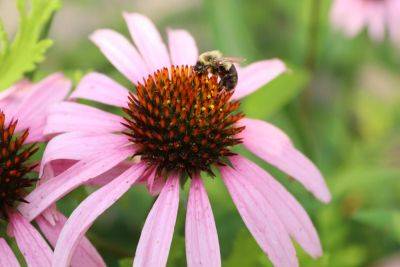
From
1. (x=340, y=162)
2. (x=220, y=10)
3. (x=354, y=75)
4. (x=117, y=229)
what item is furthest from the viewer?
(x=354, y=75)

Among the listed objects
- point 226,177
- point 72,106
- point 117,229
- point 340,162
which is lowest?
point 340,162

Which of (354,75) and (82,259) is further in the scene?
(354,75)

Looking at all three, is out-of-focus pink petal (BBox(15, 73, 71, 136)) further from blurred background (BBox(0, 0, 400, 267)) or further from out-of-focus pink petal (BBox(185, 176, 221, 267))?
out-of-focus pink petal (BBox(185, 176, 221, 267))

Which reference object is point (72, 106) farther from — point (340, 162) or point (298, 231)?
point (340, 162)

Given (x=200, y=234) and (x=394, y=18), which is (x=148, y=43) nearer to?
(x=200, y=234)

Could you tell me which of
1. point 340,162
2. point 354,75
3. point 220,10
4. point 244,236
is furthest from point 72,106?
point 354,75

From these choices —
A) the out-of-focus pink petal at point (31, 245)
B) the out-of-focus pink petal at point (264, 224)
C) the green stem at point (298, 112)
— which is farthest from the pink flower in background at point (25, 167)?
the green stem at point (298, 112)

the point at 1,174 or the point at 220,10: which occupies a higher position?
the point at 1,174

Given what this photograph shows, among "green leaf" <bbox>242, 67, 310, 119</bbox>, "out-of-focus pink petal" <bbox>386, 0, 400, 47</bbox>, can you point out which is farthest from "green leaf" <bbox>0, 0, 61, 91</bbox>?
"out-of-focus pink petal" <bbox>386, 0, 400, 47</bbox>
